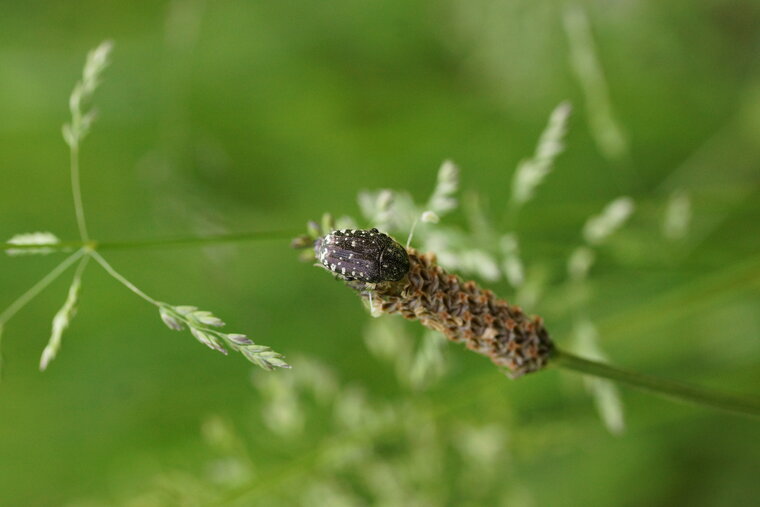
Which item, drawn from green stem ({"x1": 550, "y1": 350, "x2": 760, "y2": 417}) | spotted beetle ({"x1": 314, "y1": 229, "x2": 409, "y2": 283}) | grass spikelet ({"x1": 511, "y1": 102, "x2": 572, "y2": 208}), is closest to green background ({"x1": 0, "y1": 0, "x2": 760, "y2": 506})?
grass spikelet ({"x1": 511, "y1": 102, "x2": 572, "y2": 208})

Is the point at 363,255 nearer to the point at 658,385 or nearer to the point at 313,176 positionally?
the point at 658,385

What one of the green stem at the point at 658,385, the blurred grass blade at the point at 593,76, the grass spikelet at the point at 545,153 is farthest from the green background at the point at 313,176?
the green stem at the point at 658,385

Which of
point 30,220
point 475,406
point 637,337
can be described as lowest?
point 475,406

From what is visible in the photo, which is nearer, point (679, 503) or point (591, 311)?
point (591, 311)

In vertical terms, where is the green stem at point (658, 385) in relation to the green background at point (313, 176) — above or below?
below

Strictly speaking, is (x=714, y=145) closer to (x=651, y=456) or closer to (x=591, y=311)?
(x=591, y=311)

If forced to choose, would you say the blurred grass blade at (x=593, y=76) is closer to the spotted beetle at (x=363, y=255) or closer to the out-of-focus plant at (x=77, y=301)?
the spotted beetle at (x=363, y=255)

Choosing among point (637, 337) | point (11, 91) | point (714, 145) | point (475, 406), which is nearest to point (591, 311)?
point (637, 337)

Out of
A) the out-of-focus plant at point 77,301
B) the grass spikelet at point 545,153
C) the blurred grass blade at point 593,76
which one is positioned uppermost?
the blurred grass blade at point 593,76
